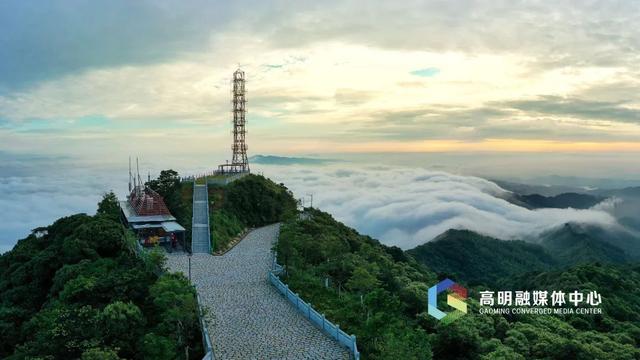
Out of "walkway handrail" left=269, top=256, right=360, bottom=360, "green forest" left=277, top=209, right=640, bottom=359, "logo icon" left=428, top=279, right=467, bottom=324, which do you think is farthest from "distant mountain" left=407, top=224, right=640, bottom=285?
"walkway handrail" left=269, top=256, right=360, bottom=360

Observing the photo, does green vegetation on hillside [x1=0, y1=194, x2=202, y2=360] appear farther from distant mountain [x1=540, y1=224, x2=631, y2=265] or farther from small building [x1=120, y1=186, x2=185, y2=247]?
distant mountain [x1=540, y1=224, x2=631, y2=265]

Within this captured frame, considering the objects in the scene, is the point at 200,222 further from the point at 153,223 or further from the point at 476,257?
the point at 476,257

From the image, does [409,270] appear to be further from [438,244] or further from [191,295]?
[438,244]

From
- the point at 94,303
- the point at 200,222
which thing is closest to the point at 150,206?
the point at 200,222

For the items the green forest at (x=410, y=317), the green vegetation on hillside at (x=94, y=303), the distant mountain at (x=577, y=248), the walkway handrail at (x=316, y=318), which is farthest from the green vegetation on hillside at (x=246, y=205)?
the distant mountain at (x=577, y=248)

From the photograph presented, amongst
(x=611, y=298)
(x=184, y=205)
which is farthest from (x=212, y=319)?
(x=611, y=298)
